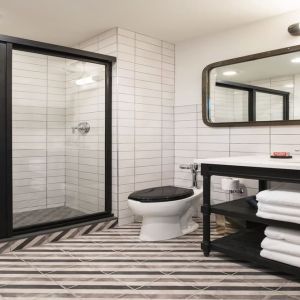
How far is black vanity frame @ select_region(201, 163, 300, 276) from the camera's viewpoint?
1.79 m

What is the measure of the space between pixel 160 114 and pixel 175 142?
371 millimetres

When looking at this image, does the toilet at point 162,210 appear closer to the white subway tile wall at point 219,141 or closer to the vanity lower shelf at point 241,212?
the vanity lower shelf at point 241,212

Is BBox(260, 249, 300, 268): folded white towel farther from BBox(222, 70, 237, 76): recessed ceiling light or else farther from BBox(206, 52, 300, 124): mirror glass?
BBox(222, 70, 237, 76): recessed ceiling light

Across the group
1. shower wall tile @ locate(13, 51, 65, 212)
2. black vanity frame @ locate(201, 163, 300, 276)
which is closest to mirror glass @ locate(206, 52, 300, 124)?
black vanity frame @ locate(201, 163, 300, 276)

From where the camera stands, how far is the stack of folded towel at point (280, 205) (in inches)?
68.4

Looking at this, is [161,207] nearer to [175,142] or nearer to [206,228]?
[206,228]

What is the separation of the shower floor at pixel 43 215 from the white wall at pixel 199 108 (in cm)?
122

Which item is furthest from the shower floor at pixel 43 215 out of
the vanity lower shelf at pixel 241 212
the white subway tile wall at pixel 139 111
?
the vanity lower shelf at pixel 241 212

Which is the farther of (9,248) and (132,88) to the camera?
(132,88)

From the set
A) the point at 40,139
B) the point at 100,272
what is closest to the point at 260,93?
the point at 100,272

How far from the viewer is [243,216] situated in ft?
6.60

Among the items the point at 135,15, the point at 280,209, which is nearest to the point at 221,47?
the point at 135,15

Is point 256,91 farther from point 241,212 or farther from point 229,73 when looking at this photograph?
point 241,212

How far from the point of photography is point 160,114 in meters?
3.33
